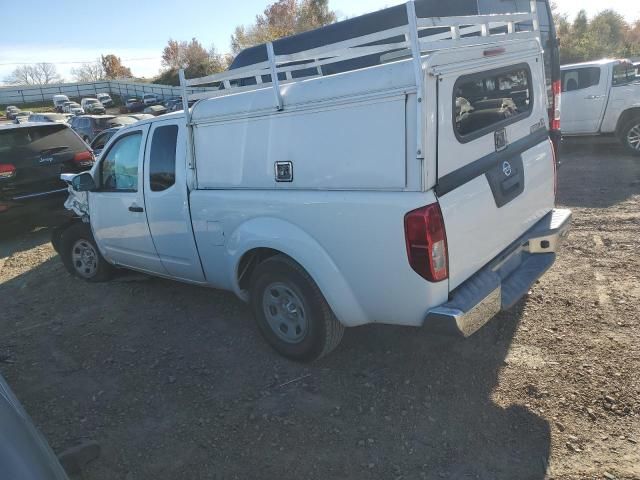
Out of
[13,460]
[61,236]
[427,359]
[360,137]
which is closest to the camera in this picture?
[13,460]

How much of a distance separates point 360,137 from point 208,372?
2050 millimetres

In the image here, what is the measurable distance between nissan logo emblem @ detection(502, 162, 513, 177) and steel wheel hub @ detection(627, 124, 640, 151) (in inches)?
308

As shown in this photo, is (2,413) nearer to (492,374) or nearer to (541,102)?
(492,374)

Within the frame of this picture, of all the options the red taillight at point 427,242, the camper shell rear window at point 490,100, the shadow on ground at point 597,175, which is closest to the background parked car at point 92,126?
the shadow on ground at point 597,175

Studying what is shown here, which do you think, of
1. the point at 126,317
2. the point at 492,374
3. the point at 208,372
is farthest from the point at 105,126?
the point at 492,374

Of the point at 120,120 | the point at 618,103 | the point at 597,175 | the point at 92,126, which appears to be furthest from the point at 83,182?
the point at 92,126

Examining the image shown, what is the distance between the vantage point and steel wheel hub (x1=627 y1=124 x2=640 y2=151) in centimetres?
953

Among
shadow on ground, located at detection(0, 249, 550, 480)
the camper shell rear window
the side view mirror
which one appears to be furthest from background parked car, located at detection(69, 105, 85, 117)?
the camper shell rear window

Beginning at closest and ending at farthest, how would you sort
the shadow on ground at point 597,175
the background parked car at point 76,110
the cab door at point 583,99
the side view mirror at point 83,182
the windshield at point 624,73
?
1. the side view mirror at point 83,182
2. the shadow on ground at point 597,175
3. the windshield at point 624,73
4. the cab door at point 583,99
5. the background parked car at point 76,110

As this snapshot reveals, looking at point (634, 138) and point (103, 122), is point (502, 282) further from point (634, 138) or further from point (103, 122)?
point (103, 122)

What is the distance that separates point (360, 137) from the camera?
293cm

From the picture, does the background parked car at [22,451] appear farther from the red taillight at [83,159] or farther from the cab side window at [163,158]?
the red taillight at [83,159]

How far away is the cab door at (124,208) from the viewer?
4.68 m

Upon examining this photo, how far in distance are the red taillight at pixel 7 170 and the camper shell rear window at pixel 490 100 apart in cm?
712
